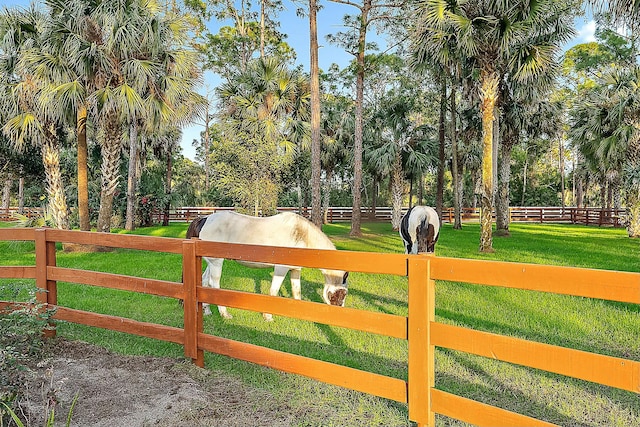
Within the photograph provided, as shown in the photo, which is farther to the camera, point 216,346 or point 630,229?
point 630,229

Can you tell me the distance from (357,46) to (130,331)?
17.9 meters

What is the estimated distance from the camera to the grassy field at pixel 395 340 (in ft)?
10.8

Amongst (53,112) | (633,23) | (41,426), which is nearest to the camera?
(41,426)

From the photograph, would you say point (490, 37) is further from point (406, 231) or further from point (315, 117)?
point (406, 231)

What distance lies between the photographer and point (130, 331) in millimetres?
4215

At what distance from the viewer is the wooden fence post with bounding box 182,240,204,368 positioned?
385 cm

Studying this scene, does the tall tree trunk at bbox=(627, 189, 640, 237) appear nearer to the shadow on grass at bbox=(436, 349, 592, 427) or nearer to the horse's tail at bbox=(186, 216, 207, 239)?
the shadow on grass at bbox=(436, 349, 592, 427)

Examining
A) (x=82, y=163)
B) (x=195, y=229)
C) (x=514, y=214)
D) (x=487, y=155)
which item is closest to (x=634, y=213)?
(x=487, y=155)

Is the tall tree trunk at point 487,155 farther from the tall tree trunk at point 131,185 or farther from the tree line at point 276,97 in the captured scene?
the tall tree trunk at point 131,185

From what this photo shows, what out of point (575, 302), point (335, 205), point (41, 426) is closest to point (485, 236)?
point (575, 302)

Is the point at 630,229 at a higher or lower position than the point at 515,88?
lower

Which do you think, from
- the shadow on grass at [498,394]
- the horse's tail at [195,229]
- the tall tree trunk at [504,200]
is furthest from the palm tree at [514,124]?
the shadow on grass at [498,394]

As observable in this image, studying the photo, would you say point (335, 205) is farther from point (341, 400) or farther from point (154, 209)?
point (341, 400)

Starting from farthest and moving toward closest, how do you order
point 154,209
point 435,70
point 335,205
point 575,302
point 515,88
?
1. point 335,205
2. point 154,209
3. point 515,88
4. point 435,70
5. point 575,302
